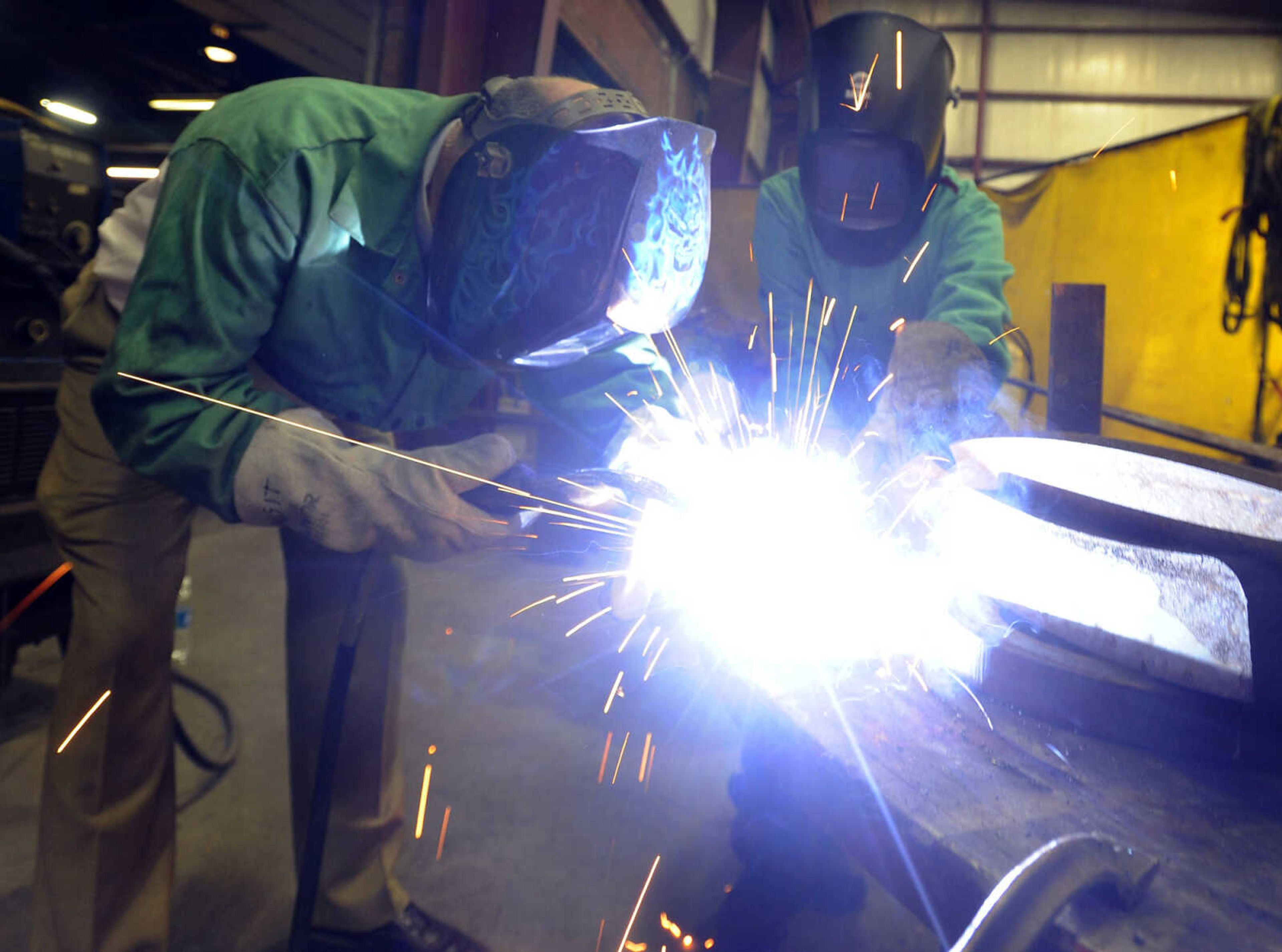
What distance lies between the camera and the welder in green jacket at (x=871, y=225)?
188cm

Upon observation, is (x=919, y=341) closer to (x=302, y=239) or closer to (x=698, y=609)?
(x=698, y=609)

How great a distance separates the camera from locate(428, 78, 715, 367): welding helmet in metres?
1.03

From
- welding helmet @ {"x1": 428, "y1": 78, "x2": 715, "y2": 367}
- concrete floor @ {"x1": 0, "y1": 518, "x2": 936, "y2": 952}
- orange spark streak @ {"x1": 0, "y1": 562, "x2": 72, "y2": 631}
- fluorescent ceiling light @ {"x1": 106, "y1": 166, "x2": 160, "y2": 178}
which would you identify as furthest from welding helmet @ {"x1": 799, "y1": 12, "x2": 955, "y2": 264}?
fluorescent ceiling light @ {"x1": 106, "y1": 166, "x2": 160, "y2": 178}

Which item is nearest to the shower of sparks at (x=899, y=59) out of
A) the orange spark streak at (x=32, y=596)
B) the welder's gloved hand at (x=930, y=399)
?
the welder's gloved hand at (x=930, y=399)

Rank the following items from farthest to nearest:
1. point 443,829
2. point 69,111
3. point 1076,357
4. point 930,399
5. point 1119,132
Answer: point 1119,132 → point 69,111 → point 443,829 → point 1076,357 → point 930,399

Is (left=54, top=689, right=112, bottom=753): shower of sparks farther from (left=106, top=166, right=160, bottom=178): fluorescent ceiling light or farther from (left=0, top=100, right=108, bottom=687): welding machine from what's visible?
(left=106, top=166, right=160, bottom=178): fluorescent ceiling light

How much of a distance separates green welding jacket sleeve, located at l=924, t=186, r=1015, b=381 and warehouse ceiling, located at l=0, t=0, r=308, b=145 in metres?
2.29

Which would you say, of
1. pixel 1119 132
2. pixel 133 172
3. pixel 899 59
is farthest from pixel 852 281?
pixel 1119 132

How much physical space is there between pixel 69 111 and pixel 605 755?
14.8 ft

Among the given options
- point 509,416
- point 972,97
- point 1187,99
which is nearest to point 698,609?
point 509,416

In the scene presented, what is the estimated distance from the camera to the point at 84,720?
1.11m

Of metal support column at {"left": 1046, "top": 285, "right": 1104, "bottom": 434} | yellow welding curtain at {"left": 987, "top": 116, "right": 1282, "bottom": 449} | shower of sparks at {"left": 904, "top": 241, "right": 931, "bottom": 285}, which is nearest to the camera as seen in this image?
metal support column at {"left": 1046, "top": 285, "right": 1104, "bottom": 434}

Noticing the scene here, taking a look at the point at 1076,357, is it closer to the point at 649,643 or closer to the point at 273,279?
the point at 273,279

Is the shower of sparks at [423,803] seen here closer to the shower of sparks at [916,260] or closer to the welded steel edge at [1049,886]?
the welded steel edge at [1049,886]
